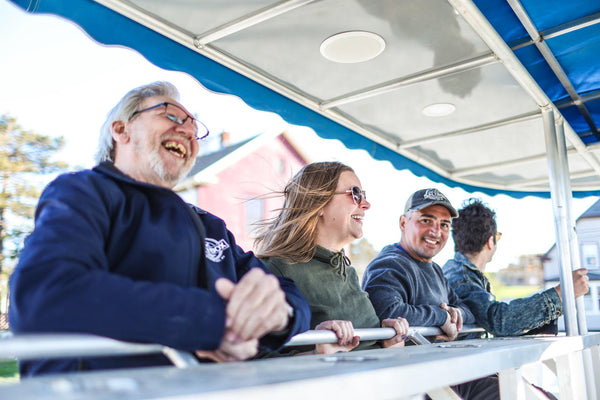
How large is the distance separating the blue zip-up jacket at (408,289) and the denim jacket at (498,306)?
0.09m

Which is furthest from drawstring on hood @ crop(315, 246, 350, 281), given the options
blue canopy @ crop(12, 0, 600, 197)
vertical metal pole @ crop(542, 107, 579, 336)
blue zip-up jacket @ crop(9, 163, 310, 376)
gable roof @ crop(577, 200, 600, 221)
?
gable roof @ crop(577, 200, 600, 221)

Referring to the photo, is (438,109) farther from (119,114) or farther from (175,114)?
(119,114)

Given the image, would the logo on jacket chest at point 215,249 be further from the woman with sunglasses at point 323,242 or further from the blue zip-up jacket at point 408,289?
the blue zip-up jacket at point 408,289

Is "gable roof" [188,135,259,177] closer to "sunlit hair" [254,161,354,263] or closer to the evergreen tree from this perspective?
the evergreen tree

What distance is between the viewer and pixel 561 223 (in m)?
2.86

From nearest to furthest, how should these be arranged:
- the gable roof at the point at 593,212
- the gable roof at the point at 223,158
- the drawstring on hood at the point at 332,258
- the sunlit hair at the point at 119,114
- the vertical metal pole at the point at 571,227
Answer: the sunlit hair at the point at 119,114, the drawstring on hood at the point at 332,258, the vertical metal pole at the point at 571,227, the gable roof at the point at 593,212, the gable roof at the point at 223,158

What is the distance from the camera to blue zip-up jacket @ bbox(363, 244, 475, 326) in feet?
8.79

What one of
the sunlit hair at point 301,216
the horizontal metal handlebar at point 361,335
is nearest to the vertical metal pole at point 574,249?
the horizontal metal handlebar at point 361,335

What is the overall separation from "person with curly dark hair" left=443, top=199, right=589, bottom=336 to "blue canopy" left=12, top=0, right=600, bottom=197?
604 mm

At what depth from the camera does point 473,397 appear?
2812mm

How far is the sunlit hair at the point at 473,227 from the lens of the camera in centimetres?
374

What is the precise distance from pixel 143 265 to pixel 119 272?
6cm

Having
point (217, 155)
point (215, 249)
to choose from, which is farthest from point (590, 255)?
point (217, 155)

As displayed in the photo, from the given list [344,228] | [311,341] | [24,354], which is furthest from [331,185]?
[24,354]
